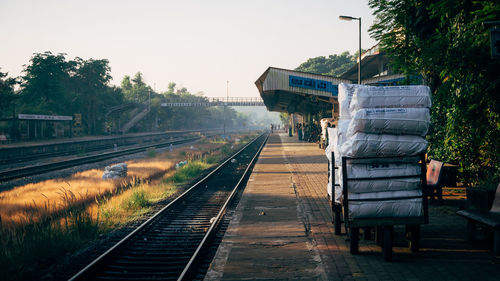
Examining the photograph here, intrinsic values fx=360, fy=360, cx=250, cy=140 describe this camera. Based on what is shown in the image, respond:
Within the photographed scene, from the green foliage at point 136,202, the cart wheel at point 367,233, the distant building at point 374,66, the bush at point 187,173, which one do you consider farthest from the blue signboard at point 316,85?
the cart wheel at point 367,233

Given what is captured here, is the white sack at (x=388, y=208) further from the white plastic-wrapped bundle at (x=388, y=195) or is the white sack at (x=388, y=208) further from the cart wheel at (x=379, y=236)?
the cart wheel at (x=379, y=236)

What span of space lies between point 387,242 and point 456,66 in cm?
409

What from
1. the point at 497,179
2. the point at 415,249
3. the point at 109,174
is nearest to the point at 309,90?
the point at 109,174

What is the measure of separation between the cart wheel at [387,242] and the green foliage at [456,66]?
319 cm

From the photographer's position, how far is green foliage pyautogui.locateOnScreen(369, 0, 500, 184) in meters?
6.40

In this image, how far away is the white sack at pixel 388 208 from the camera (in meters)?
5.08

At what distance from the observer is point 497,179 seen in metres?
7.73

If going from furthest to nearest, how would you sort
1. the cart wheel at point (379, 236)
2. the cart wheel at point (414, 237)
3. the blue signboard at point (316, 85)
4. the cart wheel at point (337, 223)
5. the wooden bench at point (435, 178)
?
the blue signboard at point (316, 85) < the wooden bench at point (435, 178) < the cart wheel at point (337, 223) < the cart wheel at point (379, 236) < the cart wheel at point (414, 237)

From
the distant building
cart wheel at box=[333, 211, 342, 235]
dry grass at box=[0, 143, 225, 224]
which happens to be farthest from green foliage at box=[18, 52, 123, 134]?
cart wheel at box=[333, 211, 342, 235]

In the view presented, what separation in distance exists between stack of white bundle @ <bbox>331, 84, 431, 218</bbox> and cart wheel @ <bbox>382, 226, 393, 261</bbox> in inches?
8.4

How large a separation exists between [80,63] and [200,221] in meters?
52.0

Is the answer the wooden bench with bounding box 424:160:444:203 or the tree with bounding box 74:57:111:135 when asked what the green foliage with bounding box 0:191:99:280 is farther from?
the tree with bounding box 74:57:111:135

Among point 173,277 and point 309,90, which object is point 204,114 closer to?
point 309,90

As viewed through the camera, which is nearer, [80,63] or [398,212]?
[398,212]
